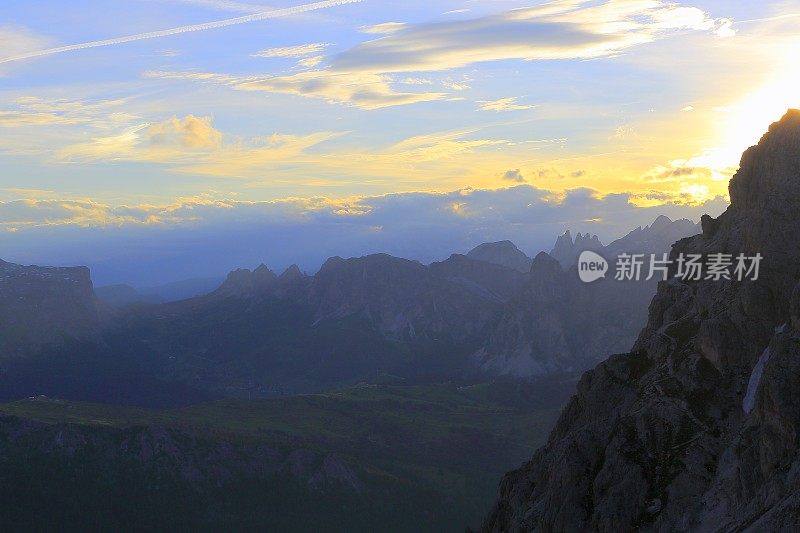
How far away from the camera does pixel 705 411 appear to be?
118125mm

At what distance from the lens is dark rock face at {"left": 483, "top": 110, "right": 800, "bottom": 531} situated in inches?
4008

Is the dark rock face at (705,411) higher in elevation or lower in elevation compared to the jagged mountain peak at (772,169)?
lower

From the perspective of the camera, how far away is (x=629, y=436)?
4754 inches

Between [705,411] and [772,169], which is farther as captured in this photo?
[772,169]

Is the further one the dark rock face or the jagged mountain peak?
the jagged mountain peak

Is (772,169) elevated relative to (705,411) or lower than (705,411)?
elevated

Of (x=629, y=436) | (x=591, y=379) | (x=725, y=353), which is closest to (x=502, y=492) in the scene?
(x=591, y=379)

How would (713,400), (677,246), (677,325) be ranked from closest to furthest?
(713,400) < (677,325) < (677,246)

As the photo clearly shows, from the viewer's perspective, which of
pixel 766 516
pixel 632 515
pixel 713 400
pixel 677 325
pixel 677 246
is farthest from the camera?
pixel 677 246

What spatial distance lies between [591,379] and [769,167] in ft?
140

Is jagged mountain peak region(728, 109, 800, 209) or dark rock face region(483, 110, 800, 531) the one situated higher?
jagged mountain peak region(728, 109, 800, 209)

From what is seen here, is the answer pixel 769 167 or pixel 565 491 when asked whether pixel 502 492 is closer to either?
pixel 565 491

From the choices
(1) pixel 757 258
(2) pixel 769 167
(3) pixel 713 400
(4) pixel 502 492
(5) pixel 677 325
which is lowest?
(4) pixel 502 492

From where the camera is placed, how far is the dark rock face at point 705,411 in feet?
334
